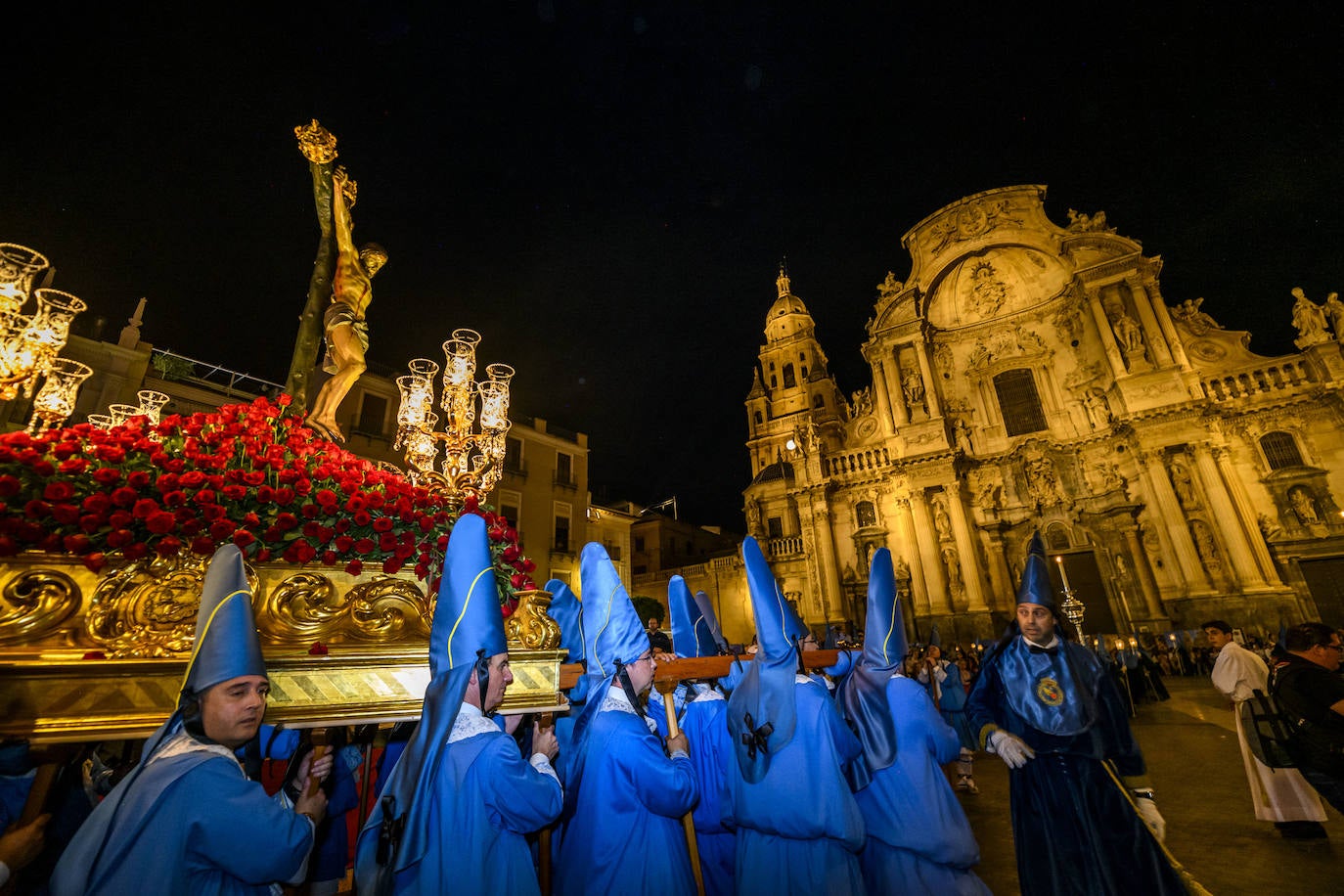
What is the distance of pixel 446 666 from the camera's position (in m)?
2.25

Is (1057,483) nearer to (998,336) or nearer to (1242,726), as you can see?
(998,336)

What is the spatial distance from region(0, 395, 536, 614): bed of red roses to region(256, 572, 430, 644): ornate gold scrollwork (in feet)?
0.38

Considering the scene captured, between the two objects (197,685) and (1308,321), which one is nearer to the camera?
(197,685)

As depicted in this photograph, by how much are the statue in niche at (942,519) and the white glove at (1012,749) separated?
18.8 meters

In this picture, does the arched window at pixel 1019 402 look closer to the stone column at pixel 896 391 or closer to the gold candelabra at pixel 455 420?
the stone column at pixel 896 391

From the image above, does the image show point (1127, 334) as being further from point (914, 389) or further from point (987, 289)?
point (914, 389)

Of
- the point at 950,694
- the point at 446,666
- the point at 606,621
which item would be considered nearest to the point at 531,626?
the point at 606,621

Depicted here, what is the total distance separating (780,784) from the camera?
9.25ft

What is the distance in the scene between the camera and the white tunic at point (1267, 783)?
4609 millimetres

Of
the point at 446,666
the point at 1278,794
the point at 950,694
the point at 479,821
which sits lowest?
the point at 1278,794

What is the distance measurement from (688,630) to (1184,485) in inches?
771

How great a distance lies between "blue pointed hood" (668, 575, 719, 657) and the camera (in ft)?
16.5

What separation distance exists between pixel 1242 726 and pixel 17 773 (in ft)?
30.8

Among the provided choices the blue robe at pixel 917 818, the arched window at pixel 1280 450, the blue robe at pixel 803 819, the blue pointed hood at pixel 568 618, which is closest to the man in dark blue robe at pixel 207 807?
the blue robe at pixel 803 819
